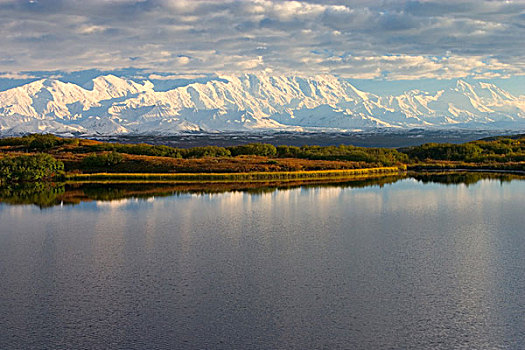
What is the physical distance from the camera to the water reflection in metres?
64.2

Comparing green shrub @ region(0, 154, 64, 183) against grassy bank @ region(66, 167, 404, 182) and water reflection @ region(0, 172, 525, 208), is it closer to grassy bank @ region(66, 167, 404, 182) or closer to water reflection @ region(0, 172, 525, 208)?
grassy bank @ region(66, 167, 404, 182)

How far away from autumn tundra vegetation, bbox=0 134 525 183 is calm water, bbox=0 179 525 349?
37.4m

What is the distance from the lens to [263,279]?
29406 mm

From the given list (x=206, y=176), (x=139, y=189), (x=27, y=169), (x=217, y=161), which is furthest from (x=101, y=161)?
(x=139, y=189)

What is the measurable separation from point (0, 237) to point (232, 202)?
78.8 ft

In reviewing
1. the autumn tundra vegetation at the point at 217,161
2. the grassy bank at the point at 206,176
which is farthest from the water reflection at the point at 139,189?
the autumn tundra vegetation at the point at 217,161

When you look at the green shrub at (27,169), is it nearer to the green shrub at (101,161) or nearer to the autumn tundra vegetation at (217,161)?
the autumn tundra vegetation at (217,161)

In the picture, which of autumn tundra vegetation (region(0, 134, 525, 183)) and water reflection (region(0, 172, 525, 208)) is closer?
water reflection (region(0, 172, 525, 208))

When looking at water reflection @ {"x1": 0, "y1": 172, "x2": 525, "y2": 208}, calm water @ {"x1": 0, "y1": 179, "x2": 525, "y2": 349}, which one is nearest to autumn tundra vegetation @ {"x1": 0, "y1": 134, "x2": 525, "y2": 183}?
water reflection @ {"x1": 0, "y1": 172, "x2": 525, "y2": 208}

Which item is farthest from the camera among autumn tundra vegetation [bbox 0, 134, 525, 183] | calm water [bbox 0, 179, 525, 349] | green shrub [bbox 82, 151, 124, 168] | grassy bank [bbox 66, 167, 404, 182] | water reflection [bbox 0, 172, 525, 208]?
green shrub [bbox 82, 151, 124, 168]

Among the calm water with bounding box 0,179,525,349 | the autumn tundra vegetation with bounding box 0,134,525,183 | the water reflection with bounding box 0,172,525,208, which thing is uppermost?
the autumn tundra vegetation with bounding box 0,134,525,183

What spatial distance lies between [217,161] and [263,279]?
74.1 metres

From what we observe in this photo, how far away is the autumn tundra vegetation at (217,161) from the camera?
293 feet

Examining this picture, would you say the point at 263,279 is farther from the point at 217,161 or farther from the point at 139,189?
the point at 217,161
